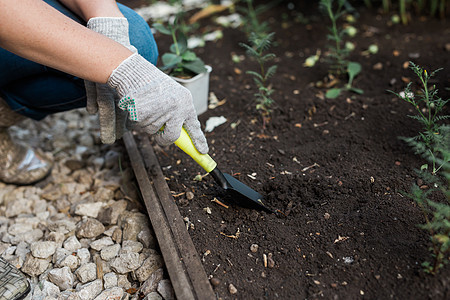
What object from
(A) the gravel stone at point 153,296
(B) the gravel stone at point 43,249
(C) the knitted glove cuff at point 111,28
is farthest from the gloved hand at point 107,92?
(A) the gravel stone at point 153,296

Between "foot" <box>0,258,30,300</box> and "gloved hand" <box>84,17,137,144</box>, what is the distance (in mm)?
569

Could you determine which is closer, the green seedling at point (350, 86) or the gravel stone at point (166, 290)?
the gravel stone at point (166, 290)

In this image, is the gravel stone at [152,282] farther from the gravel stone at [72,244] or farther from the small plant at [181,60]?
the small plant at [181,60]

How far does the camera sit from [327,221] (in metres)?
1.46

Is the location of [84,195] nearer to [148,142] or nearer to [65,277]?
[148,142]

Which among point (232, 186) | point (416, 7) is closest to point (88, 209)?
point (232, 186)

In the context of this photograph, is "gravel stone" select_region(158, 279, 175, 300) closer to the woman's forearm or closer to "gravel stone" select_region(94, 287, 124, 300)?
"gravel stone" select_region(94, 287, 124, 300)

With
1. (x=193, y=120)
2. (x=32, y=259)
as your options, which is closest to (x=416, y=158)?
(x=193, y=120)

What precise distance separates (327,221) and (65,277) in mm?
994

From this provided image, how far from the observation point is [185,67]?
80.1 inches

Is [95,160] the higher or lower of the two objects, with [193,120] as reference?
lower

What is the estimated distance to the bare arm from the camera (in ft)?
3.70

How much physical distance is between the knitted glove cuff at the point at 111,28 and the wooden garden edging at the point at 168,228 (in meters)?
0.58

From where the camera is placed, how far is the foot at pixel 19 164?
196cm
